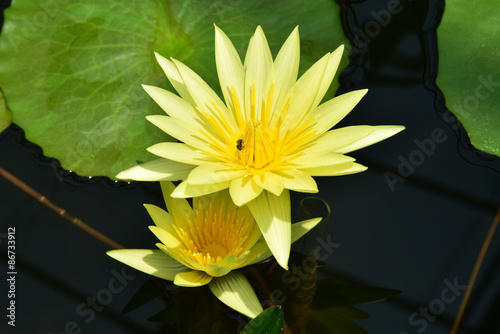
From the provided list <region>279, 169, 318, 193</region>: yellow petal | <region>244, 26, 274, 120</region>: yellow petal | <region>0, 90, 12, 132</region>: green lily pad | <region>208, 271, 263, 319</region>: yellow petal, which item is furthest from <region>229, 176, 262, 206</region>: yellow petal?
<region>0, 90, 12, 132</region>: green lily pad

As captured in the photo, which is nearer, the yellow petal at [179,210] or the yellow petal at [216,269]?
the yellow petal at [216,269]

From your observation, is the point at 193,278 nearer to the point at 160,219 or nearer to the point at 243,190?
the point at 160,219

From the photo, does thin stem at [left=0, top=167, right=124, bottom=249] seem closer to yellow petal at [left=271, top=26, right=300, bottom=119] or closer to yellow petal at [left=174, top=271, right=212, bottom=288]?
yellow petal at [left=174, top=271, right=212, bottom=288]

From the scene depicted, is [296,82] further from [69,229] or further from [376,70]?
[69,229]

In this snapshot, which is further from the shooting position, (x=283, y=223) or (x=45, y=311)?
(x=45, y=311)

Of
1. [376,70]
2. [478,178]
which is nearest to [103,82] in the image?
[376,70]

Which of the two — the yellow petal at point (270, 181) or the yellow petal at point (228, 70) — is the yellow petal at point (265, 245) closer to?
the yellow petal at point (270, 181)

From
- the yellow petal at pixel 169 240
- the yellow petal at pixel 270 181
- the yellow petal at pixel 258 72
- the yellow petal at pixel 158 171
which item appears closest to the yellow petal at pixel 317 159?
the yellow petal at pixel 270 181
